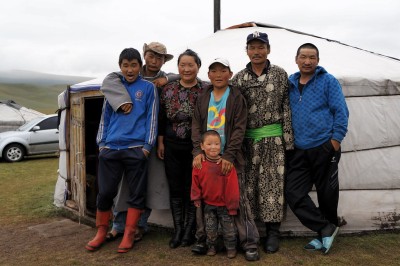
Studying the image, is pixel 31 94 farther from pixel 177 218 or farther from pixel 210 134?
pixel 210 134

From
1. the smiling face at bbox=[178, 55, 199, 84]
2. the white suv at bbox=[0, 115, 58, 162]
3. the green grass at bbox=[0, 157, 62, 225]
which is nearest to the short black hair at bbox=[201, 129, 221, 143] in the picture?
the smiling face at bbox=[178, 55, 199, 84]

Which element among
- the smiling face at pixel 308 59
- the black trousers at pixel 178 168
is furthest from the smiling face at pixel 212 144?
the smiling face at pixel 308 59

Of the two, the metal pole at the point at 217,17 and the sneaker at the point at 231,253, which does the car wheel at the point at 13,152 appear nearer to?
the metal pole at the point at 217,17

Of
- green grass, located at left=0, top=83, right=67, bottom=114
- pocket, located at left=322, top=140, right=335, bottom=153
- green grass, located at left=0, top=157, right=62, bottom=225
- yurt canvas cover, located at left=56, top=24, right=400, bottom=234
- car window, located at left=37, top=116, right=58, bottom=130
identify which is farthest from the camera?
green grass, located at left=0, top=83, right=67, bottom=114

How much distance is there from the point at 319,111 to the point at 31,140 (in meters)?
8.44

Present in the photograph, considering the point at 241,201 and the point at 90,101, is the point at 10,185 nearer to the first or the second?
the point at 90,101

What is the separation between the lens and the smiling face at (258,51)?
124 inches

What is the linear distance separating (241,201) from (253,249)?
1.19 ft

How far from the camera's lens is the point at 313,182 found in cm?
329

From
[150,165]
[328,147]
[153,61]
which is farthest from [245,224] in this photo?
[153,61]

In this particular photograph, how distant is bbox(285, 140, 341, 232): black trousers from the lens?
3.17 meters

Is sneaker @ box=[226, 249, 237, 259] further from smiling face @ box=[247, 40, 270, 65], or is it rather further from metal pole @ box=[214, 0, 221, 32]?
metal pole @ box=[214, 0, 221, 32]

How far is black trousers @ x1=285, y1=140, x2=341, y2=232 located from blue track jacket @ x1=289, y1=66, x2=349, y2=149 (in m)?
0.09

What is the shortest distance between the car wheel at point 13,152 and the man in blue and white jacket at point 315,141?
836 centimetres
